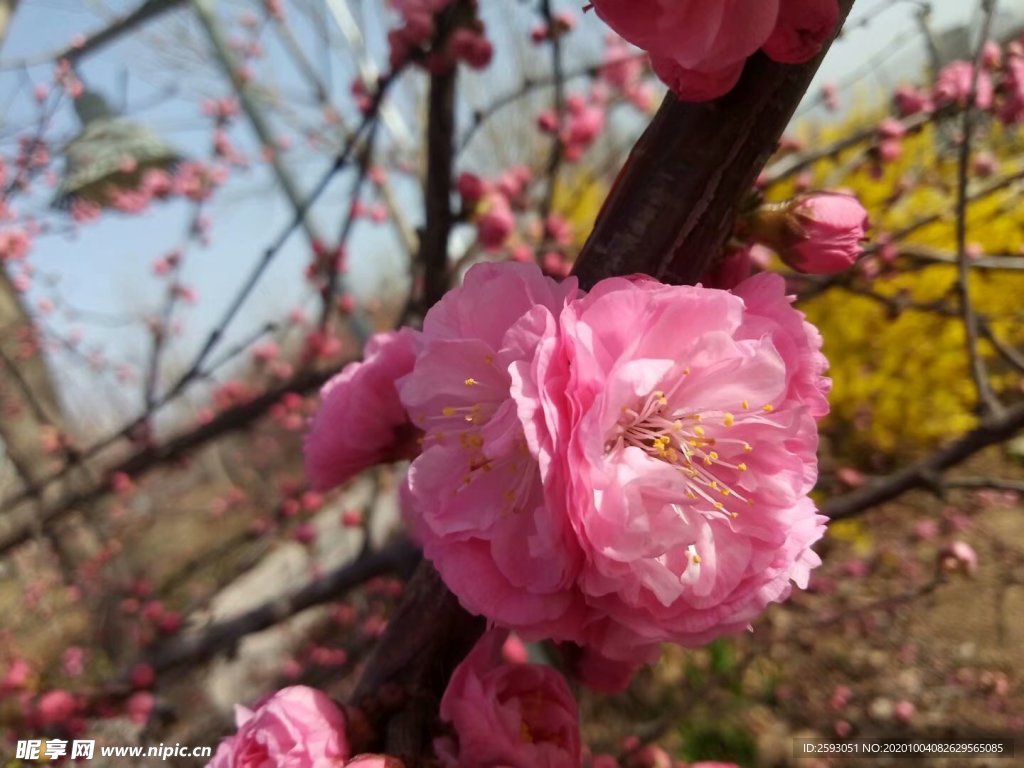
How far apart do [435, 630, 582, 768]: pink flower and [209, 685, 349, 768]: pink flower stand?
0.09 m

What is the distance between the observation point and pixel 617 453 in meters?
0.47

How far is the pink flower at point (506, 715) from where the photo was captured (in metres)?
0.50

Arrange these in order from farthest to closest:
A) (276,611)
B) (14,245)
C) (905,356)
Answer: (905,356) < (14,245) < (276,611)

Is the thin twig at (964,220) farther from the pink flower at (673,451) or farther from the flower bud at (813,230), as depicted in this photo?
the pink flower at (673,451)

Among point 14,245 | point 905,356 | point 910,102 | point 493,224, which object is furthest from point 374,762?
point 905,356

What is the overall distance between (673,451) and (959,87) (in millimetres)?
1705

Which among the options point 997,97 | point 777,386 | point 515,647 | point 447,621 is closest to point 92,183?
point 515,647

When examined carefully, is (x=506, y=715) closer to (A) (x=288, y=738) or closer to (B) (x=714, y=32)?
(A) (x=288, y=738)

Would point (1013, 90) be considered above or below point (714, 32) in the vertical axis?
below

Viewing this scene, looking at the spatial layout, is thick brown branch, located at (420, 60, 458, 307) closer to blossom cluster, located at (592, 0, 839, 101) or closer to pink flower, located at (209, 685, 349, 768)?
blossom cluster, located at (592, 0, 839, 101)

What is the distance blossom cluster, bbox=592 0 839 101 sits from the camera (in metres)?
0.41

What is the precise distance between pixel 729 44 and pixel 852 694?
125 inches

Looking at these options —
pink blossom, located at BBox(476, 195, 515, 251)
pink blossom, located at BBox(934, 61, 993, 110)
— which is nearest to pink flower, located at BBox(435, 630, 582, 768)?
pink blossom, located at BBox(476, 195, 515, 251)

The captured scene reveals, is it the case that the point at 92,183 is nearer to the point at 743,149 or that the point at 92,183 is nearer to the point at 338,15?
the point at 743,149
